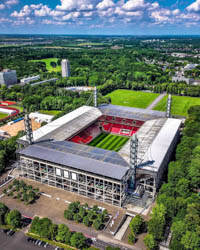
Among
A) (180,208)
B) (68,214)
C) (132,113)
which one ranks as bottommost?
(68,214)

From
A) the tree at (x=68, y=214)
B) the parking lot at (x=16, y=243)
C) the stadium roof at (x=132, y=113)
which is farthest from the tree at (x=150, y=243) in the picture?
the stadium roof at (x=132, y=113)

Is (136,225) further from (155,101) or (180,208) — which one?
(155,101)

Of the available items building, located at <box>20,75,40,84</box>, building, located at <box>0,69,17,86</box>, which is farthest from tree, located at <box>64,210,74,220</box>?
building, located at <box>20,75,40,84</box>

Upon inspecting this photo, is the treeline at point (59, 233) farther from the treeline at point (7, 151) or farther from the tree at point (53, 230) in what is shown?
the treeline at point (7, 151)

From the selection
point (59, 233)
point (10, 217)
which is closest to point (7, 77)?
point (10, 217)

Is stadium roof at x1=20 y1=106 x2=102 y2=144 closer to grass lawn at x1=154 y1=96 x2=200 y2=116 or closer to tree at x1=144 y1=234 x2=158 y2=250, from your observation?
tree at x1=144 y1=234 x2=158 y2=250

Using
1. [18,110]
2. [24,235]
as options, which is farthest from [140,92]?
[24,235]
